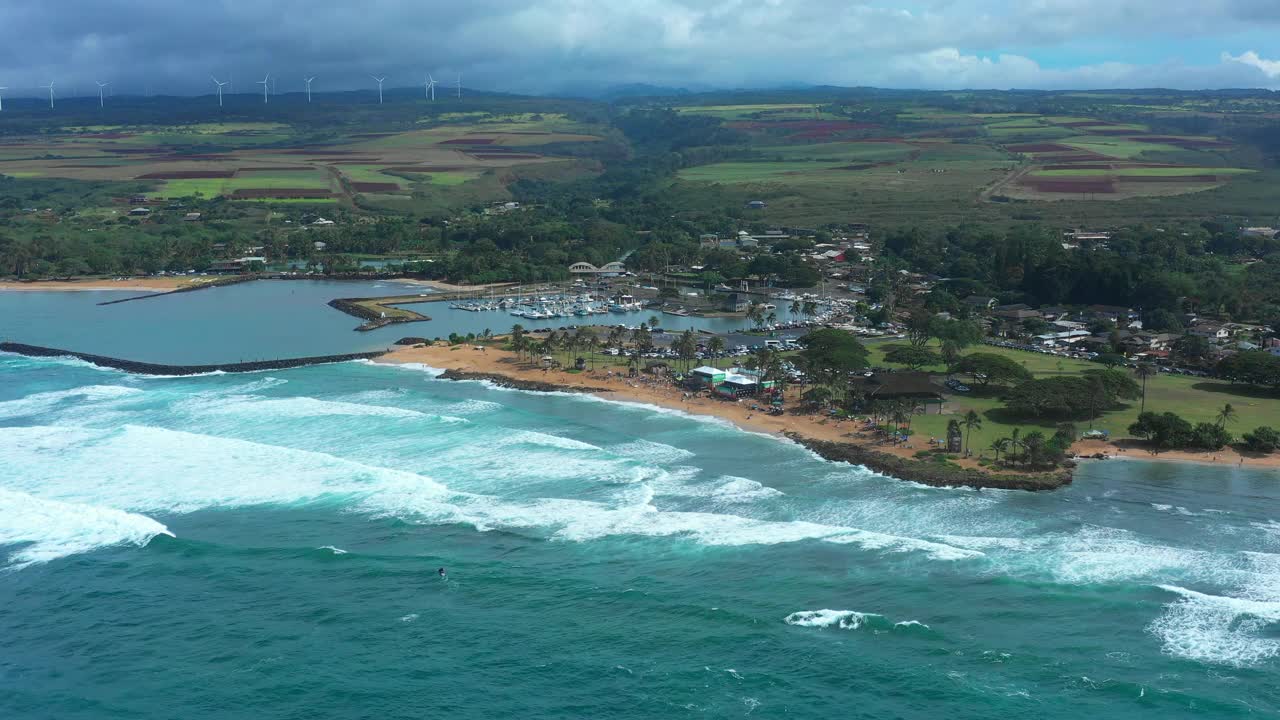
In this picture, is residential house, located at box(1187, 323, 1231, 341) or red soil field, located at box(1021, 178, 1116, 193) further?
red soil field, located at box(1021, 178, 1116, 193)

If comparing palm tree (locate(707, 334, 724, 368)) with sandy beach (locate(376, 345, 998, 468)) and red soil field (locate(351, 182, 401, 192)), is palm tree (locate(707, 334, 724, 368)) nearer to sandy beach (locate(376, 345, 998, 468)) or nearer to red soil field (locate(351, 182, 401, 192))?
sandy beach (locate(376, 345, 998, 468))

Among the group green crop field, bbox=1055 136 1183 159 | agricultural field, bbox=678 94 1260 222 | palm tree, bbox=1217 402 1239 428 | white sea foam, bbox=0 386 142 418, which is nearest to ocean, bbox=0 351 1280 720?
palm tree, bbox=1217 402 1239 428

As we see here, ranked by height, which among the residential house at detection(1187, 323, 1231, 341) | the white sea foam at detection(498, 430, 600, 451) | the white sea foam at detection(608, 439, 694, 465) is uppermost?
the residential house at detection(1187, 323, 1231, 341)

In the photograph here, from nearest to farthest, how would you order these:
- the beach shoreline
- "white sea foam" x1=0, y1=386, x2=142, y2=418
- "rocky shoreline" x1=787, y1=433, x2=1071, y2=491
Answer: "rocky shoreline" x1=787, y1=433, x2=1071, y2=491 < the beach shoreline < "white sea foam" x1=0, y1=386, x2=142, y2=418

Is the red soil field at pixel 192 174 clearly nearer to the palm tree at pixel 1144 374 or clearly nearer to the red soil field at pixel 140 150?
the red soil field at pixel 140 150

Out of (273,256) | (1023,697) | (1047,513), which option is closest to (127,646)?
(1023,697)

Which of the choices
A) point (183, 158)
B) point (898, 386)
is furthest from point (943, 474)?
point (183, 158)

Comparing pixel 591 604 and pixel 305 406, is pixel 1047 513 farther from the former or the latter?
pixel 305 406
